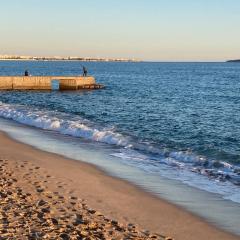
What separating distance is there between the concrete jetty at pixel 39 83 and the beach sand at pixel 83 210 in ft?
145

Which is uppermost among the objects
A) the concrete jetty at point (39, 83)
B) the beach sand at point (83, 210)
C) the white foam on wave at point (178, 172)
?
the beach sand at point (83, 210)

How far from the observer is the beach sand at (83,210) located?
25.4 ft

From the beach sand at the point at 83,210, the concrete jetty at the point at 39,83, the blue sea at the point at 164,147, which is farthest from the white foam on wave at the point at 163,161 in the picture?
the concrete jetty at the point at 39,83

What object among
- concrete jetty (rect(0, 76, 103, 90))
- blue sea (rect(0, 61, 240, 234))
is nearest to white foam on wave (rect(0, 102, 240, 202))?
blue sea (rect(0, 61, 240, 234))

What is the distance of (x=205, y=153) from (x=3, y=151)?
7.65 m

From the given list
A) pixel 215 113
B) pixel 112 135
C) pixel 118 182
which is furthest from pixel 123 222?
pixel 215 113

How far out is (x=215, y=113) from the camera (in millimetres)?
35281

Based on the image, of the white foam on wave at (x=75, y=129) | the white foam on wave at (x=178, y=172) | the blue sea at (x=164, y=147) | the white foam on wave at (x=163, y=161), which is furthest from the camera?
the white foam on wave at (x=75, y=129)

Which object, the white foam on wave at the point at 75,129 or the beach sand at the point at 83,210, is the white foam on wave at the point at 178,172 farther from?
the white foam on wave at the point at 75,129

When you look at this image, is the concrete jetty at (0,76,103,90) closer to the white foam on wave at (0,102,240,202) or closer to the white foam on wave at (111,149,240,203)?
the white foam on wave at (0,102,240,202)

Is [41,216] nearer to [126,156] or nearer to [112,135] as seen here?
[126,156]

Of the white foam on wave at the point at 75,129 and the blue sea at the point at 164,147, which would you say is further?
the white foam on wave at the point at 75,129

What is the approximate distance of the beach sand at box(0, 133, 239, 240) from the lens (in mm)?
7733

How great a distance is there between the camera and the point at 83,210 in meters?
9.11
